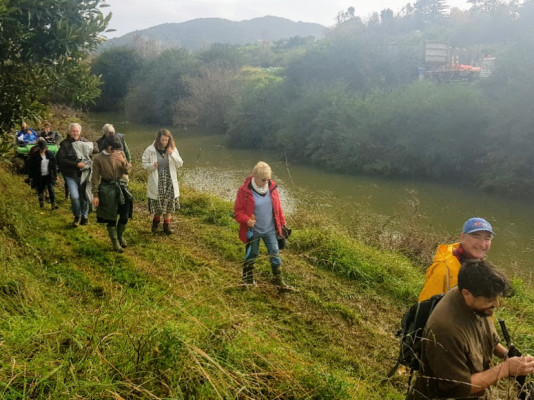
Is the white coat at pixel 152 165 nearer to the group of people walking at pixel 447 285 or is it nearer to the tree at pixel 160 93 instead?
the group of people walking at pixel 447 285

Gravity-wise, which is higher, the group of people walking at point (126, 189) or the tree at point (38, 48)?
the tree at point (38, 48)

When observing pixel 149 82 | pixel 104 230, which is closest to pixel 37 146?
pixel 104 230

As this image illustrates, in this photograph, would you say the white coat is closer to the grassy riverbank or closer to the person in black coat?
the grassy riverbank

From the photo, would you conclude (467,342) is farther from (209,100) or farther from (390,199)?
(209,100)

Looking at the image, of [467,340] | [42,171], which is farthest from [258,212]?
[42,171]

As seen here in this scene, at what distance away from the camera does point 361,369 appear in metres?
4.09

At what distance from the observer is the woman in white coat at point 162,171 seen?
6.86 m

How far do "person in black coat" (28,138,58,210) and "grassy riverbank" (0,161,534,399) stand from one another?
1.29ft

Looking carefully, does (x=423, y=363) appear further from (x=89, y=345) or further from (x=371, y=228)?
(x=371, y=228)

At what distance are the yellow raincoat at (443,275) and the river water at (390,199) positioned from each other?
7.21 meters

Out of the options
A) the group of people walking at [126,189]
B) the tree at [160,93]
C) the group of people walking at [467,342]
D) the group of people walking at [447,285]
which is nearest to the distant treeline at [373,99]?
the tree at [160,93]

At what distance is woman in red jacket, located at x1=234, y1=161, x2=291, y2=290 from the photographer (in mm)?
5098

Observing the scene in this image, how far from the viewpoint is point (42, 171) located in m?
8.31

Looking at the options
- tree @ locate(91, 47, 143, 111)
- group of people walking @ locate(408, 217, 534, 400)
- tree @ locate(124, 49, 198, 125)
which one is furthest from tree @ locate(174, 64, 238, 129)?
group of people walking @ locate(408, 217, 534, 400)
